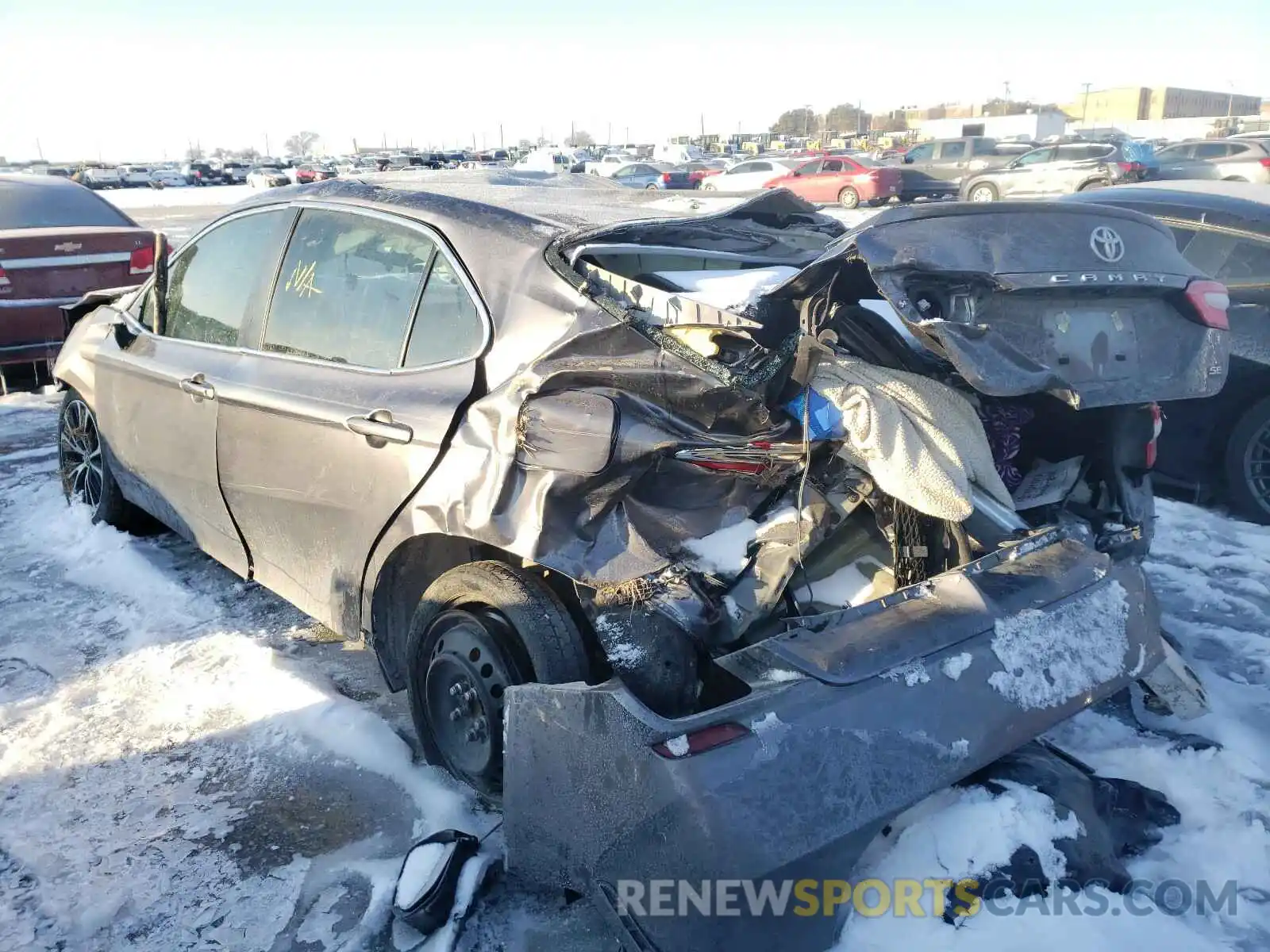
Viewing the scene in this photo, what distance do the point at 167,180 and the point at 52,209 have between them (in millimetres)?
46473

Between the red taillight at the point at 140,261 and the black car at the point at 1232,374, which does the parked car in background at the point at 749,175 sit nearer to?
the red taillight at the point at 140,261

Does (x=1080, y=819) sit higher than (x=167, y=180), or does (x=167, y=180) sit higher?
(x=167, y=180)

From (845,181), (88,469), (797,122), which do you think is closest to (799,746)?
(88,469)

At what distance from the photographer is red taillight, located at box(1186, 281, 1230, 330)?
3.01 metres

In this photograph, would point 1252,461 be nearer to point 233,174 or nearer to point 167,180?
point 167,180

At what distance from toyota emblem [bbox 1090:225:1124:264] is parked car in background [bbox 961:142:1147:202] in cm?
1756

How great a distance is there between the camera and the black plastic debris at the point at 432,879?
240 centimetres

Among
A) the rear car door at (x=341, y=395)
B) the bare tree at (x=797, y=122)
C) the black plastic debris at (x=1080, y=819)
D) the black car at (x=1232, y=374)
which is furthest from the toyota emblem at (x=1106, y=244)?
the bare tree at (x=797, y=122)

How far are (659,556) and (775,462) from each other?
441 millimetres

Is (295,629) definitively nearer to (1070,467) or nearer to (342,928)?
(342,928)

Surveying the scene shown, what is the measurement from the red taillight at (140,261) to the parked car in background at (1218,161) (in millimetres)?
15050

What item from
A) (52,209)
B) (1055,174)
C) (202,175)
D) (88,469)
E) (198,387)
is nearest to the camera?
(198,387)

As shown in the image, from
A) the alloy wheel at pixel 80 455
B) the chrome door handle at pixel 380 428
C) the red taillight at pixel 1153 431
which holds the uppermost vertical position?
the chrome door handle at pixel 380 428

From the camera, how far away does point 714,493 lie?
2.67 meters
